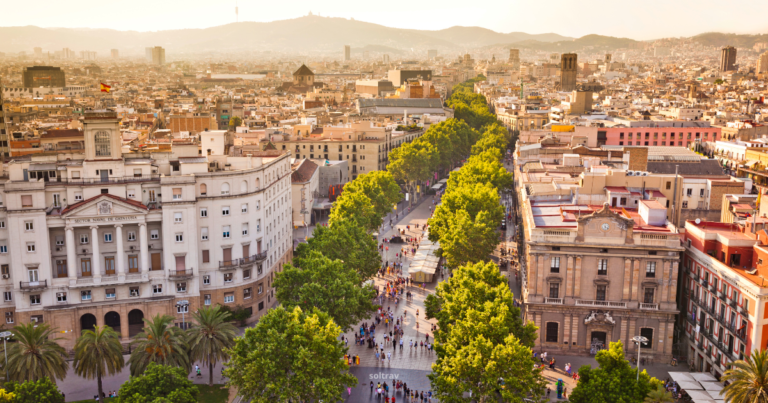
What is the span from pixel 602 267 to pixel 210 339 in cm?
3234

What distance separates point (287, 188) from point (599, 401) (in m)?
48.6

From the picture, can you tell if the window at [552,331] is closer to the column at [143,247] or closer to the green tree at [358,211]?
the green tree at [358,211]

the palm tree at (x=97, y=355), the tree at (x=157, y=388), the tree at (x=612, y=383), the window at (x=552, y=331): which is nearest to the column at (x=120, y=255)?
the palm tree at (x=97, y=355)

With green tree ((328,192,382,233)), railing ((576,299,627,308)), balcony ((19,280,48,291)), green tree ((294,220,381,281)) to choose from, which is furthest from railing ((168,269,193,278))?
railing ((576,299,627,308))

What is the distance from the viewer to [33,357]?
162 ft

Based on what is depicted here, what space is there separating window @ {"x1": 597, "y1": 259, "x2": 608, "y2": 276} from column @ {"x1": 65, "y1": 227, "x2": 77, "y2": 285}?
45385 mm

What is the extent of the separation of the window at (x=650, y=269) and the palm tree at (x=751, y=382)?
1517 cm

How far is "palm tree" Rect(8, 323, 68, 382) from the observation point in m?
48.8

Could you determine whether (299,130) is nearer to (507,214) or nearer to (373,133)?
(373,133)

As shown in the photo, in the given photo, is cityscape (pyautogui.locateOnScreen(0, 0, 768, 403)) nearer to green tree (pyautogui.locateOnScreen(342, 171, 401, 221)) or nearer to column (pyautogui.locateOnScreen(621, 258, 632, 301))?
column (pyautogui.locateOnScreen(621, 258, 632, 301))

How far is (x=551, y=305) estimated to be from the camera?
59188mm

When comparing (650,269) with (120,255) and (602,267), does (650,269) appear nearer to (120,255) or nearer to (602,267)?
(602,267)

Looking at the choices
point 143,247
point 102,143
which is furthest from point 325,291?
point 102,143

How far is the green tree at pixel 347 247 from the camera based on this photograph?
71812mm
